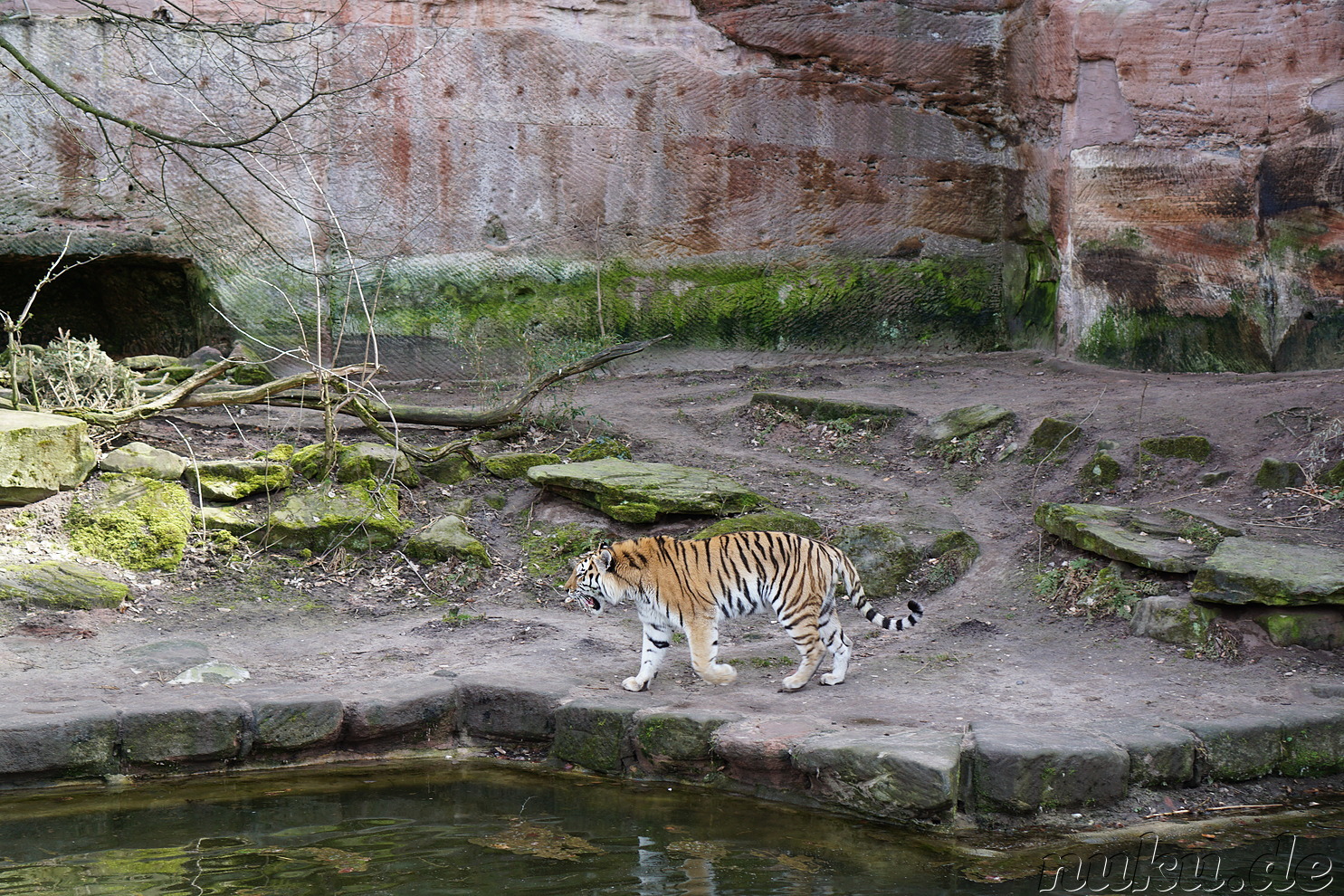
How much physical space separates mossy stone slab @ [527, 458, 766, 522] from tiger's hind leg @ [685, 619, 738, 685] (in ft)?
7.72

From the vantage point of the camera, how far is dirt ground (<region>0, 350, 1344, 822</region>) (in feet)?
21.3

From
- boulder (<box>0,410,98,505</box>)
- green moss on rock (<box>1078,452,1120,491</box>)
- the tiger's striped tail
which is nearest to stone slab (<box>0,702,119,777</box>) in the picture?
boulder (<box>0,410,98,505</box>)

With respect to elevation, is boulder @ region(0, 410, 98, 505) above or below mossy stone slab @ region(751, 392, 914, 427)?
above

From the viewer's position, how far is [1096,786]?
535cm

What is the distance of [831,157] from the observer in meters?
14.7

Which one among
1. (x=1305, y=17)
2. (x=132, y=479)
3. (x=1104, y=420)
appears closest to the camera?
(x=132, y=479)

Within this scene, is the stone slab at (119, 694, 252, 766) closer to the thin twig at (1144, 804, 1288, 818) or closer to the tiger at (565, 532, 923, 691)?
the tiger at (565, 532, 923, 691)

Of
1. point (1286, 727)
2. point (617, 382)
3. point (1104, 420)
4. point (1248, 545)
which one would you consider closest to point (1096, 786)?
point (1286, 727)

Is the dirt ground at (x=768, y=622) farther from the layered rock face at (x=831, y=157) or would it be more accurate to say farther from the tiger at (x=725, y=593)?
the layered rock face at (x=831, y=157)

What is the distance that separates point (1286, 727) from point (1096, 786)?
1066mm

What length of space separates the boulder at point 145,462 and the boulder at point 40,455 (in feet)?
0.50

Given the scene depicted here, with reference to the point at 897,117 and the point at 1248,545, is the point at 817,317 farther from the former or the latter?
the point at 1248,545

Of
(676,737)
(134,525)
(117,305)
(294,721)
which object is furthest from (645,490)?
(117,305)

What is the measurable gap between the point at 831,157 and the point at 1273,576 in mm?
9166
